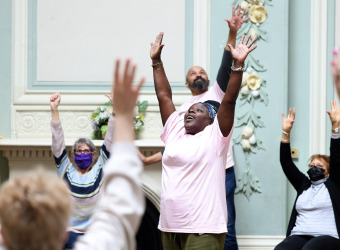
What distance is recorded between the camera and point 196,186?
3.01 m

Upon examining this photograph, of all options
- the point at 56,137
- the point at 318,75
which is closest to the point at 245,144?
the point at 318,75

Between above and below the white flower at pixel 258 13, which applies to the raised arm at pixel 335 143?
below

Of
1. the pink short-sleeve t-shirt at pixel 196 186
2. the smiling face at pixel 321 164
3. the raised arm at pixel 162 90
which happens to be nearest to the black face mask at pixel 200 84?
the smiling face at pixel 321 164

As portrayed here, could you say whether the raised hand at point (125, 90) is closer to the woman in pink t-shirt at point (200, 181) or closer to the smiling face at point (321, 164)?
the woman in pink t-shirt at point (200, 181)

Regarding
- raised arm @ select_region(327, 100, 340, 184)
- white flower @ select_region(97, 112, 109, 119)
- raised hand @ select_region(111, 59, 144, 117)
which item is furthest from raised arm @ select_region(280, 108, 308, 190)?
raised hand @ select_region(111, 59, 144, 117)

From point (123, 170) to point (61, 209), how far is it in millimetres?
166

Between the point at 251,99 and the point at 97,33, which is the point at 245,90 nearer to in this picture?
the point at 251,99

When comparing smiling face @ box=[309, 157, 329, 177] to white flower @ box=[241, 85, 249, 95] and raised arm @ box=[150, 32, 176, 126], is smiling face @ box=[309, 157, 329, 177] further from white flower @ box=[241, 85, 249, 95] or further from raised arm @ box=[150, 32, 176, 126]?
raised arm @ box=[150, 32, 176, 126]

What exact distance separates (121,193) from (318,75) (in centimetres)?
415

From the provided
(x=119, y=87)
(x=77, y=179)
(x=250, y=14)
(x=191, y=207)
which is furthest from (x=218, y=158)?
(x=250, y=14)

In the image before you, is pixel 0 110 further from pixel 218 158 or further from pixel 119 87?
pixel 119 87

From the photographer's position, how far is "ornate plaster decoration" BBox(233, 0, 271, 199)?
195 inches

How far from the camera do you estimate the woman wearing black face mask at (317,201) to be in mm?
3889

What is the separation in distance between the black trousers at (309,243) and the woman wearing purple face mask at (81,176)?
123cm
